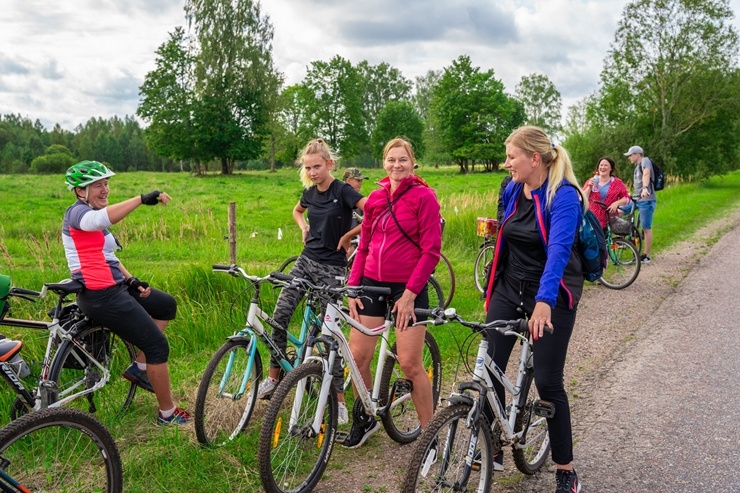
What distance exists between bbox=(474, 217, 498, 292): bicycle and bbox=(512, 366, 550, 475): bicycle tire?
4.95 metres

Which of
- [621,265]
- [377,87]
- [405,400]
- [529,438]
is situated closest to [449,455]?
[529,438]

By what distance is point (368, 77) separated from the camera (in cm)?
8550

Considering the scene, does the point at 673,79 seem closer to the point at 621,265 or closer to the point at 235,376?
the point at 621,265

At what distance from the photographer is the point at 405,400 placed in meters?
4.62

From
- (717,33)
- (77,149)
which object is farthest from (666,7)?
(77,149)

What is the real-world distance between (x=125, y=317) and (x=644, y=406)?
401 centimetres

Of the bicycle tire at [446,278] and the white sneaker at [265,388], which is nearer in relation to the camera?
the white sneaker at [265,388]

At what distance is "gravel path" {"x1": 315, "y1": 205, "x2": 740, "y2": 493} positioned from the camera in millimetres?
3936

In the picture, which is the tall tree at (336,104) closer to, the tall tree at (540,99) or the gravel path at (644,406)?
the tall tree at (540,99)

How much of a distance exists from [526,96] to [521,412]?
8688 cm

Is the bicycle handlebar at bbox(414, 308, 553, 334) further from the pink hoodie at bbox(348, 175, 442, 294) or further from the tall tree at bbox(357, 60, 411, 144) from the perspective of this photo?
the tall tree at bbox(357, 60, 411, 144)

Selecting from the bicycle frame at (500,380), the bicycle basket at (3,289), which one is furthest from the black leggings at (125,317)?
the bicycle frame at (500,380)

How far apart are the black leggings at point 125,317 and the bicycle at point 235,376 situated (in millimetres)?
544

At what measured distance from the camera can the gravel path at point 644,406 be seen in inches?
155
